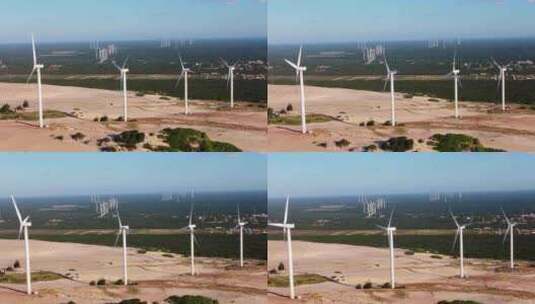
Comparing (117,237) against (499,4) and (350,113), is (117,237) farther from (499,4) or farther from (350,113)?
(499,4)

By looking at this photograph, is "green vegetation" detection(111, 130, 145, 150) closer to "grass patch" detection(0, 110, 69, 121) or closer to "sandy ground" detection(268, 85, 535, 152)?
"grass patch" detection(0, 110, 69, 121)

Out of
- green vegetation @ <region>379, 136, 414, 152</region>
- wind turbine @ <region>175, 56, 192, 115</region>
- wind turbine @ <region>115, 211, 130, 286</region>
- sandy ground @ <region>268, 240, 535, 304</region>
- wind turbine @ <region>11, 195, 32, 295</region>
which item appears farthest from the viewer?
wind turbine @ <region>175, 56, 192, 115</region>

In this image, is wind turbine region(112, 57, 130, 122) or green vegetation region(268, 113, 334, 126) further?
wind turbine region(112, 57, 130, 122)

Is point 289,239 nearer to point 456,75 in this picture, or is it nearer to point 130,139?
point 130,139

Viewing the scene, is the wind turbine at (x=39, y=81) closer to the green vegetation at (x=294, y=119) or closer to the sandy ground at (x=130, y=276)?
the sandy ground at (x=130, y=276)

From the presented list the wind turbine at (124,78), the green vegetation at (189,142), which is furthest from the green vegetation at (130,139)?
the wind turbine at (124,78)

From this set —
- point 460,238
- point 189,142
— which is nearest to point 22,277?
point 189,142

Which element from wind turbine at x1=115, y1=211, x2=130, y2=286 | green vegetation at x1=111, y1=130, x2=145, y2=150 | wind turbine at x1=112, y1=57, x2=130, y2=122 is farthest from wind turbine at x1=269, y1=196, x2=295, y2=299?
wind turbine at x1=112, y1=57, x2=130, y2=122
